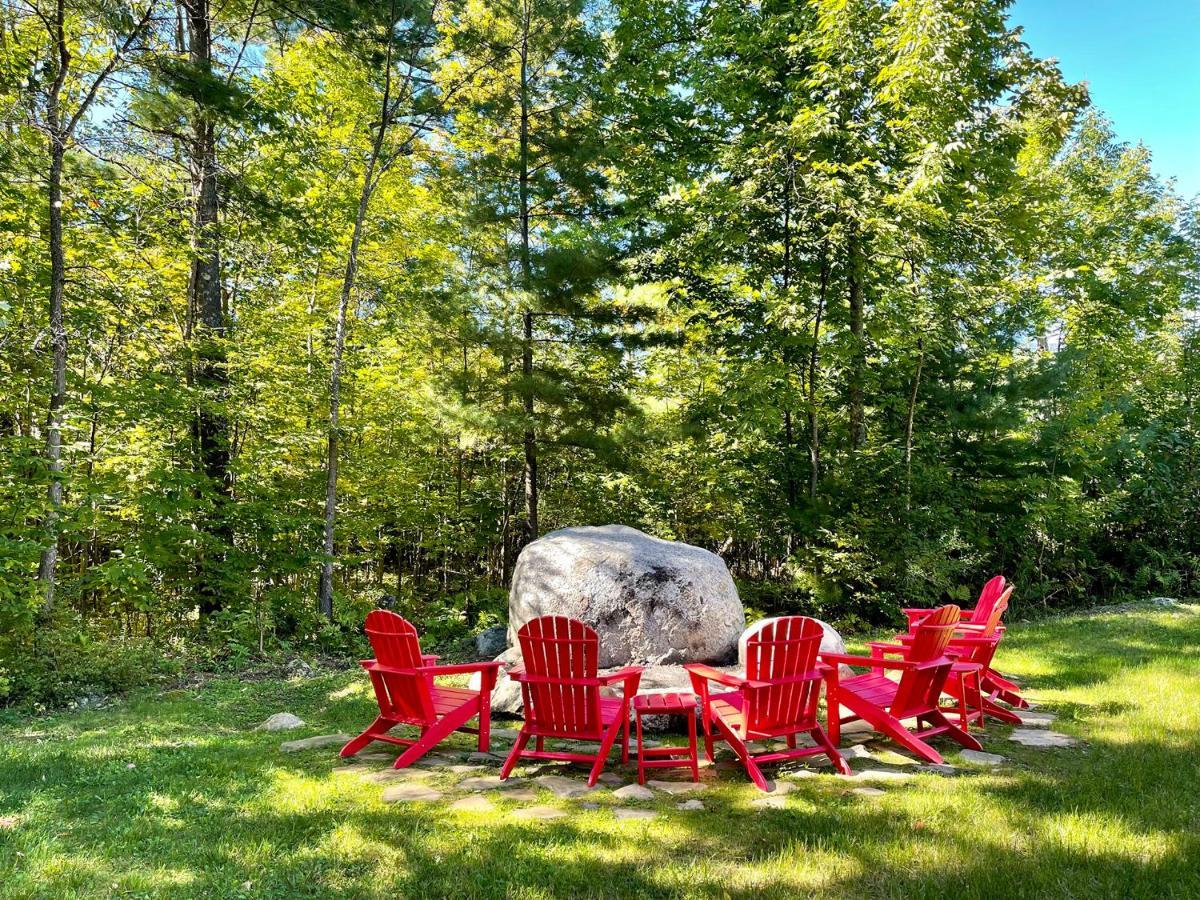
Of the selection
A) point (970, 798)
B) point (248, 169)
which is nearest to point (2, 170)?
point (248, 169)

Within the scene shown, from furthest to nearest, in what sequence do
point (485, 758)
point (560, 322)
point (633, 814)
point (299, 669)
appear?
point (560, 322) → point (299, 669) → point (485, 758) → point (633, 814)

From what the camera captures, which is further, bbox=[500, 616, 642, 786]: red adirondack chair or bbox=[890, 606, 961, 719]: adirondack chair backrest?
bbox=[890, 606, 961, 719]: adirondack chair backrest

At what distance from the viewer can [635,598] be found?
603 cm

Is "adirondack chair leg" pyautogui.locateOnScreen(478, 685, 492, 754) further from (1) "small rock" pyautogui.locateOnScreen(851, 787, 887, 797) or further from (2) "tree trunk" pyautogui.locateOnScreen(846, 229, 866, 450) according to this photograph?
(2) "tree trunk" pyautogui.locateOnScreen(846, 229, 866, 450)

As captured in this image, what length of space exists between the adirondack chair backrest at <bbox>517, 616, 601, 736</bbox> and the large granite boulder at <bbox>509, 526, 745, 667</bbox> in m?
1.88

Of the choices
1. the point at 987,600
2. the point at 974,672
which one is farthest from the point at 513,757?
the point at 987,600

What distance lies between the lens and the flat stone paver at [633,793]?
3580mm

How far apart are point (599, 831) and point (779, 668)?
143 centimetres

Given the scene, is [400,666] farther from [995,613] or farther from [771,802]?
[995,613]

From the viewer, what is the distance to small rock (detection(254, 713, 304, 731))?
16.9 ft

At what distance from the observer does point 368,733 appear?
4.41 meters

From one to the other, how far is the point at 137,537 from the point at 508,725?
5.35 metres

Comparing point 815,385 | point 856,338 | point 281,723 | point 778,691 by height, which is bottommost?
point 281,723

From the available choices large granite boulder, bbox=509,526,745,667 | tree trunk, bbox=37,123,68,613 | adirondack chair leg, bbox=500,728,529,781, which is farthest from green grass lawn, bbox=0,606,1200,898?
tree trunk, bbox=37,123,68,613
